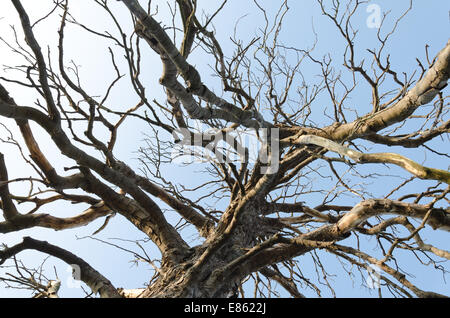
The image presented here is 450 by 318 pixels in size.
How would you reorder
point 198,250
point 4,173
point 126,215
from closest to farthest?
point 4,173 → point 198,250 → point 126,215

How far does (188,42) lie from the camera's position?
7.79ft

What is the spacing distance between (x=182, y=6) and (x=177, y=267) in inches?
84.3

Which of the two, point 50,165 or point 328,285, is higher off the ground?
point 50,165

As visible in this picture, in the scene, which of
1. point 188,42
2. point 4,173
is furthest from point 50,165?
point 188,42

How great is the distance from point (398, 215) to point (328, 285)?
2156 millimetres

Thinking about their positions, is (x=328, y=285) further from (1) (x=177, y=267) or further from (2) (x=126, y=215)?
(2) (x=126, y=215)

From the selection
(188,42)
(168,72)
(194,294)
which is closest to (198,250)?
(194,294)

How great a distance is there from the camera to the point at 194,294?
240 centimetres

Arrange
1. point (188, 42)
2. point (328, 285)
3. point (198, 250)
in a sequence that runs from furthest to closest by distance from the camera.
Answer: point (328, 285) → point (198, 250) → point (188, 42)
